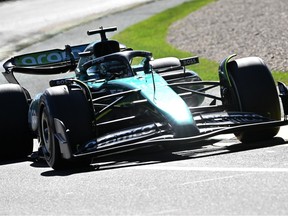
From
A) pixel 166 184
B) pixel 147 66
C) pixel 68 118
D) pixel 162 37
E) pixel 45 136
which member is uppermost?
pixel 147 66

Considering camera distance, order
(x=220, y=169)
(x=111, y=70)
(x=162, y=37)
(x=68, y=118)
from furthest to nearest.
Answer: (x=162, y=37)
(x=111, y=70)
(x=68, y=118)
(x=220, y=169)

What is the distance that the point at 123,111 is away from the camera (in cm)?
1145

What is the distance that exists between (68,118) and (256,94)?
6.63ft

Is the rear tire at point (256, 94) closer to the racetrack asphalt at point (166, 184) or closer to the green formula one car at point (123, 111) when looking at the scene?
the green formula one car at point (123, 111)

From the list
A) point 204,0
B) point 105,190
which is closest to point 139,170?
point 105,190

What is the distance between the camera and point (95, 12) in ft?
111

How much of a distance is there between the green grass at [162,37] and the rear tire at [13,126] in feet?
19.2

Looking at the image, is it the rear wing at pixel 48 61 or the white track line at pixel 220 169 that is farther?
the rear wing at pixel 48 61

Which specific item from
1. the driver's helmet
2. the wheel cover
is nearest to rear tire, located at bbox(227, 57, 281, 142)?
the driver's helmet

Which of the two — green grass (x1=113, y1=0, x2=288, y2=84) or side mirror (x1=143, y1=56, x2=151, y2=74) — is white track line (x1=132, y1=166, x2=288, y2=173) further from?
green grass (x1=113, y1=0, x2=288, y2=84)

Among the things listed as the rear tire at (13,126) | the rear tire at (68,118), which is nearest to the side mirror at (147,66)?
the rear tire at (13,126)

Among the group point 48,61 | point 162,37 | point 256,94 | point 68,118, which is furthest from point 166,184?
point 162,37

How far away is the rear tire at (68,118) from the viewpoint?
10531 millimetres

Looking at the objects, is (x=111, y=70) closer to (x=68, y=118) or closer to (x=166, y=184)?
(x=68, y=118)
